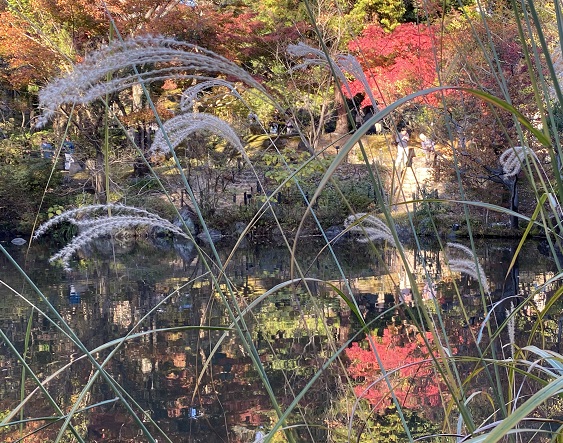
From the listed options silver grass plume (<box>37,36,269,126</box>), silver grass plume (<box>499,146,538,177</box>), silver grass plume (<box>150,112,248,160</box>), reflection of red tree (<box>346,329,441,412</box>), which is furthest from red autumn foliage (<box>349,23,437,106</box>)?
silver grass plume (<box>37,36,269,126</box>)

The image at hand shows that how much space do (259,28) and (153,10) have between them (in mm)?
1940

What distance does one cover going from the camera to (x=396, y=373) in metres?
2.95

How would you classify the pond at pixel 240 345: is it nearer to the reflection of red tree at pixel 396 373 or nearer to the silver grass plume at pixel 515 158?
the reflection of red tree at pixel 396 373

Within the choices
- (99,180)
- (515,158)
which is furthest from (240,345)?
(99,180)

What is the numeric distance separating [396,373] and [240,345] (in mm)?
1574

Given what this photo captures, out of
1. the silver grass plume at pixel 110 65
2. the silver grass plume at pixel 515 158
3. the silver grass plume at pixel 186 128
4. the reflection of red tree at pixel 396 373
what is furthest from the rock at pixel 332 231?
the silver grass plume at pixel 110 65

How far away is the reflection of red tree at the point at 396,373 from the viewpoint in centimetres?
297

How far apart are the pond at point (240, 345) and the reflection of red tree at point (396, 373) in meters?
0.01

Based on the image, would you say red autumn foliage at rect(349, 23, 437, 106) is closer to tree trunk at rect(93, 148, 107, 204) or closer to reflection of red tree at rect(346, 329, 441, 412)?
tree trunk at rect(93, 148, 107, 204)

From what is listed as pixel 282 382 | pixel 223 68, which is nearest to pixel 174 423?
pixel 282 382

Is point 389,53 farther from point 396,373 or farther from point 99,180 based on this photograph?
point 396,373

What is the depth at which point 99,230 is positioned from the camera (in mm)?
802

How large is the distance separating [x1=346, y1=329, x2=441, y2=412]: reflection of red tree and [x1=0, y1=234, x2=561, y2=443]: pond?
0.04 ft

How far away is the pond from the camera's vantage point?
84.1 inches
